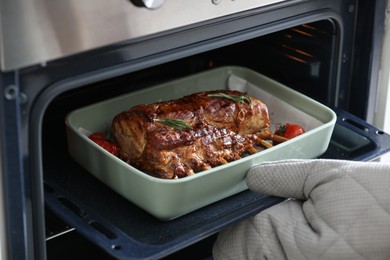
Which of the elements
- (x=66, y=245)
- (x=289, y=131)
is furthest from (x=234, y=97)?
(x=66, y=245)

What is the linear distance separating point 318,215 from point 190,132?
0.27 meters

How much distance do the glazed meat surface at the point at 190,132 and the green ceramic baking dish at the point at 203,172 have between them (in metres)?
0.06

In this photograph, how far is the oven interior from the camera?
50.9 inches

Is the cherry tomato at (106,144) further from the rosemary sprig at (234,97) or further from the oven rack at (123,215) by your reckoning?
the rosemary sprig at (234,97)

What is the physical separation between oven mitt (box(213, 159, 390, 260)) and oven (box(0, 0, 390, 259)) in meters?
0.04

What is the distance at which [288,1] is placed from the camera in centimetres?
142

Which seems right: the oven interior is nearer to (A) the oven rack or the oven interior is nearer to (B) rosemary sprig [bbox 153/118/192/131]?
(A) the oven rack

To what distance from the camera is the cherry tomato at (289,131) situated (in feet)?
5.11

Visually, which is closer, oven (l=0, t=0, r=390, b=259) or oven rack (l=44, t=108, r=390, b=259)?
oven (l=0, t=0, r=390, b=259)

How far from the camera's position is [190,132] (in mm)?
1431

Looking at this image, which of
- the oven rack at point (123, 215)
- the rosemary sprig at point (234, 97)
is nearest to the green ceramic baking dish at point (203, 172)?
the oven rack at point (123, 215)

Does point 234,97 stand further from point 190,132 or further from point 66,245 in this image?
point 66,245

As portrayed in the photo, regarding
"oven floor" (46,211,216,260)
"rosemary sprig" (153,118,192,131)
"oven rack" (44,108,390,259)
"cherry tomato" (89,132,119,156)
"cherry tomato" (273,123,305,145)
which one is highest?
"rosemary sprig" (153,118,192,131)

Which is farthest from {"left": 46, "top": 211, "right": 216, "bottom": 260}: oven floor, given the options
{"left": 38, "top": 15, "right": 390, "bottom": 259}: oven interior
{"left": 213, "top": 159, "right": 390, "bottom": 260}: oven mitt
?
{"left": 213, "top": 159, "right": 390, "bottom": 260}: oven mitt
